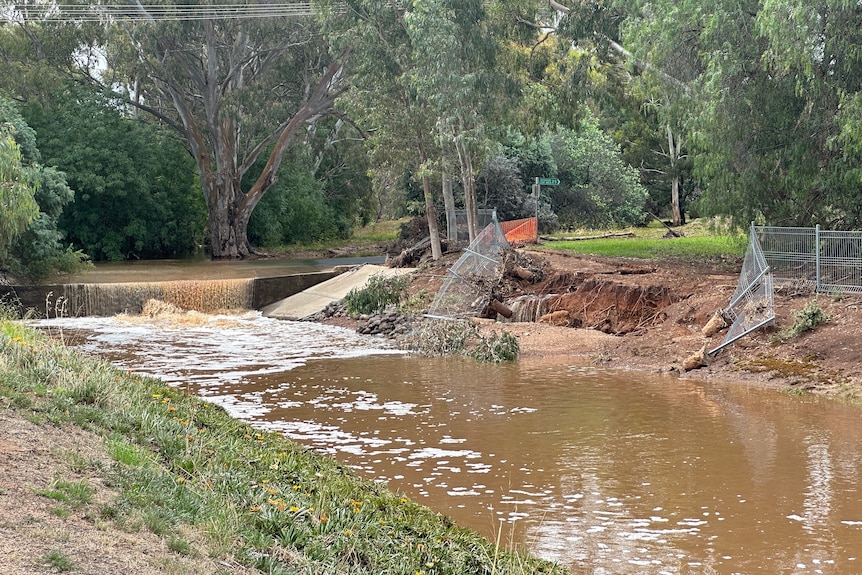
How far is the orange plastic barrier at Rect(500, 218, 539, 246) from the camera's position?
119ft

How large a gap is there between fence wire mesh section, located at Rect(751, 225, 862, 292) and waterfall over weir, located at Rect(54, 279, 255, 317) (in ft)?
56.0

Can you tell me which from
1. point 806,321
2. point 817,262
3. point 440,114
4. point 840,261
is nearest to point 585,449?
point 806,321

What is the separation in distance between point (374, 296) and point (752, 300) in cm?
1194

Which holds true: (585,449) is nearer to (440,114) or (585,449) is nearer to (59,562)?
(59,562)

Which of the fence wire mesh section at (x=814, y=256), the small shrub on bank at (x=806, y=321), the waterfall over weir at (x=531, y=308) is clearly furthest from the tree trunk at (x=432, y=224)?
the small shrub on bank at (x=806, y=321)

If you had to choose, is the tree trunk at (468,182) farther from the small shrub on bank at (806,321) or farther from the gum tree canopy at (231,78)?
the small shrub on bank at (806,321)

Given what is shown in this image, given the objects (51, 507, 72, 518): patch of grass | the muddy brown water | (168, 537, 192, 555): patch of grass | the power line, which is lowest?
the muddy brown water

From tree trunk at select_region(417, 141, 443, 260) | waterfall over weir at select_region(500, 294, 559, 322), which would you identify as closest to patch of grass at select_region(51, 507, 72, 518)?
waterfall over weir at select_region(500, 294, 559, 322)

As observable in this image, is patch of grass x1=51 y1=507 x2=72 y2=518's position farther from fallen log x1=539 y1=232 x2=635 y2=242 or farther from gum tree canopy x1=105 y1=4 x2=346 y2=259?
gum tree canopy x1=105 y1=4 x2=346 y2=259

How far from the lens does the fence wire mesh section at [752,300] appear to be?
1881 centimetres

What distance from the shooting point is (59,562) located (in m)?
5.11

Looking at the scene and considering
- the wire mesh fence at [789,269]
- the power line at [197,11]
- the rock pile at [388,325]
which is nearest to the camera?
the wire mesh fence at [789,269]

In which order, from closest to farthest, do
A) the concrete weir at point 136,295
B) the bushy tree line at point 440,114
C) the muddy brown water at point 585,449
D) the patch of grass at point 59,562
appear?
the patch of grass at point 59,562
the muddy brown water at point 585,449
the bushy tree line at point 440,114
the concrete weir at point 136,295

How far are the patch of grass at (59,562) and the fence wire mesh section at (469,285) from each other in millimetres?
19267
